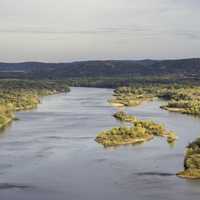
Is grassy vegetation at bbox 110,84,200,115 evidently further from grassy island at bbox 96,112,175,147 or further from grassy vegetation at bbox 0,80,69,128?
grassy island at bbox 96,112,175,147

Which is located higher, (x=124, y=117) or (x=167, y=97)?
(x=167, y=97)

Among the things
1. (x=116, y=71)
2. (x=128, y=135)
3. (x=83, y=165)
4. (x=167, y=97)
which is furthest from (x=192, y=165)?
(x=116, y=71)

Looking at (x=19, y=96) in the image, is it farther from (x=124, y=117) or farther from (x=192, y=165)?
(x=192, y=165)

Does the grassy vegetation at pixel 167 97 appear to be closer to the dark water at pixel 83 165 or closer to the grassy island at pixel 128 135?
the dark water at pixel 83 165

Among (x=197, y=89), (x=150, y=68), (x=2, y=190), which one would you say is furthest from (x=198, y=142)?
(x=150, y=68)

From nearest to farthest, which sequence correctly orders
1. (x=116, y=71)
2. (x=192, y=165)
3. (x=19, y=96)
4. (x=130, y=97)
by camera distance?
(x=192, y=165), (x=19, y=96), (x=130, y=97), (x=116, y=71)

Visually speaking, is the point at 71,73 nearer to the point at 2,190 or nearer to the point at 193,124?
the point at 193,124
